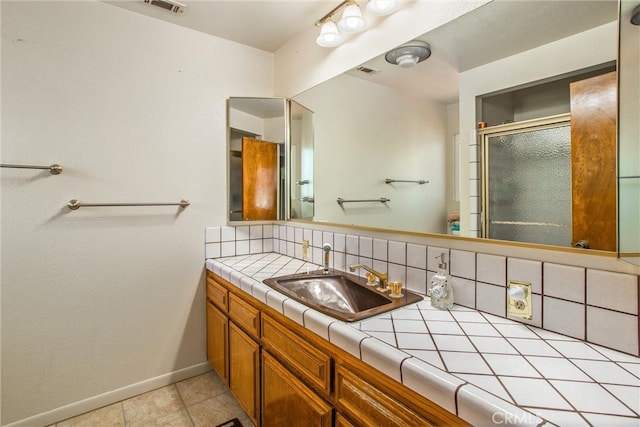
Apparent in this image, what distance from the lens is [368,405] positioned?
0.86 metres

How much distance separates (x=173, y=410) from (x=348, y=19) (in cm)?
235

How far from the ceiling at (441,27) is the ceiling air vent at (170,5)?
0.11 ft

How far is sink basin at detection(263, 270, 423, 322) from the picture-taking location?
1360 mm

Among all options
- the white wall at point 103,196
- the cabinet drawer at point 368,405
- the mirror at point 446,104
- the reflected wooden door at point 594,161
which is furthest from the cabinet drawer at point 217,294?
the reflected wooden door at point 594,161

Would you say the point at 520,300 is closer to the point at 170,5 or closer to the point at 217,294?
the point at 217,294

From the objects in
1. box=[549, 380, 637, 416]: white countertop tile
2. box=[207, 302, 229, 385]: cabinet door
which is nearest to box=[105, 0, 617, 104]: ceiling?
box=[549, 380, 637, 416]: white countertop tile

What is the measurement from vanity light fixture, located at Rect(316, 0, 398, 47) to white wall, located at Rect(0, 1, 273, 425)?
2.69ft

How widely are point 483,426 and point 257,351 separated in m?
1.04

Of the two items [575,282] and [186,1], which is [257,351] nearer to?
[575,282]

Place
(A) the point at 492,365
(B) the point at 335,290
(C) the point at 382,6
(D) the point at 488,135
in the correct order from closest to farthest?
(A) the point at 492,365 < (D) the point at 488,135 < (C) the point at 382,6 < (B) the point at 335,290

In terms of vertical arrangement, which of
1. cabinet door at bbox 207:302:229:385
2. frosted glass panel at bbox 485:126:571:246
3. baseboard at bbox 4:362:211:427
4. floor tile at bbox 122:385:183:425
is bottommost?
floor tile at bbox 122:385:183:425

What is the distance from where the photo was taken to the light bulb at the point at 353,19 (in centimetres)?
151

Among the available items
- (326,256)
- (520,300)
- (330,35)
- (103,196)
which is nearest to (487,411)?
(520,300)

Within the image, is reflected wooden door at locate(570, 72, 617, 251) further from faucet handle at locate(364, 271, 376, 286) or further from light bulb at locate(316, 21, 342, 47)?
light bulb at locate(316, 21, 342, 47)
